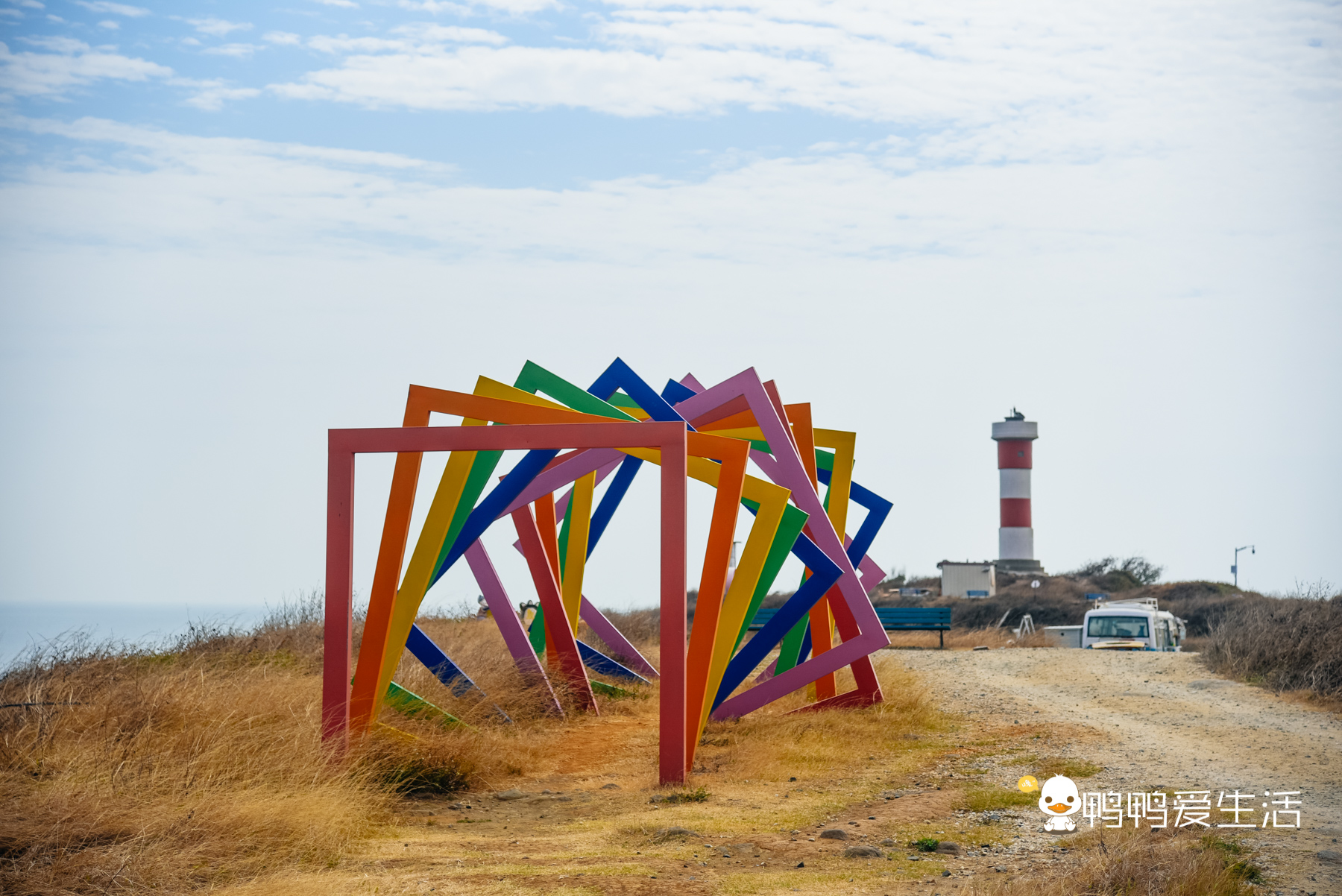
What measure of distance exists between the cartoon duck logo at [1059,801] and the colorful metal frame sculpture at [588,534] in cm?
261

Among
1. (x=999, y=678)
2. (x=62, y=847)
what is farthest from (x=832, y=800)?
(x=999, y=678)

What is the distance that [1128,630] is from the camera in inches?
902

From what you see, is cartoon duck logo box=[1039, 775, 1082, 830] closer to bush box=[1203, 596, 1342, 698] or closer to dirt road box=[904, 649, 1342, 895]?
dirt road box=[904, 649, 1342, 895]

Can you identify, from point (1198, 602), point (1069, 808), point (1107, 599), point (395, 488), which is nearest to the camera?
point (1069, 808)

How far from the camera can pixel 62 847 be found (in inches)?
229

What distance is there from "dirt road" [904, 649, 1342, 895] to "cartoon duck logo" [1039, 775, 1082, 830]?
0.76ft

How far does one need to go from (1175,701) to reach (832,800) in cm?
705

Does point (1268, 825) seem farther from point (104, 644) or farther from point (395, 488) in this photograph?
point (104, 644)

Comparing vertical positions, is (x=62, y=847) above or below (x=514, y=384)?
below

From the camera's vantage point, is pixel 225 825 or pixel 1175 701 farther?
Answer: pixel 1175 701

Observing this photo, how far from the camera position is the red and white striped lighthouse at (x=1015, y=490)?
1875 inches

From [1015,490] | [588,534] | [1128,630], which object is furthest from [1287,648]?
[1015,490]

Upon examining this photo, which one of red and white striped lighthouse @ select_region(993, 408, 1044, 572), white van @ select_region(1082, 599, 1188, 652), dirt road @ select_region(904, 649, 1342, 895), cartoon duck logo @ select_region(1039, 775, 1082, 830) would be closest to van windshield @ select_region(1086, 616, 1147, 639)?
white van @ select_region(1082, 599, 1188, 652)

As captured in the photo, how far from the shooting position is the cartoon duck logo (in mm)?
7141
